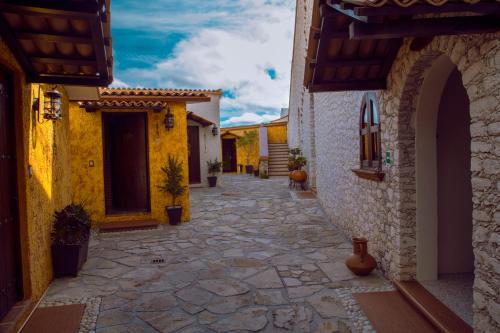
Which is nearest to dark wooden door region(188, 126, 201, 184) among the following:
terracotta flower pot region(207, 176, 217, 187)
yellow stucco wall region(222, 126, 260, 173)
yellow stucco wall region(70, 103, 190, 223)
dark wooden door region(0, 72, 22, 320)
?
terracotta flower pot region(207, 176, 217, 187)

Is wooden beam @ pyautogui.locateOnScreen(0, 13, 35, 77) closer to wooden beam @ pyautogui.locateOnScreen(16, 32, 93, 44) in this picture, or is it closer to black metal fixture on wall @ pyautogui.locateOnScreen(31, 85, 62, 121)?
wooden beam @ pyautogui.locateOnScreen(16, 32, 93, 44)

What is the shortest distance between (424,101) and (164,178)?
18.9 ft

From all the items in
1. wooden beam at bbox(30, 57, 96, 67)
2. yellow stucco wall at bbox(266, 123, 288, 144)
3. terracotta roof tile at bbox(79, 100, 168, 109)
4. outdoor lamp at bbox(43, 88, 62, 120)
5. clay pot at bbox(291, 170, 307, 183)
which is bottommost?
clay pot at bbox(291, 170, 307, 183)

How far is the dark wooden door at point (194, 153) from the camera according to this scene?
1505 centimetres

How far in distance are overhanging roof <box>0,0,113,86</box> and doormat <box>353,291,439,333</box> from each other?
366 cm

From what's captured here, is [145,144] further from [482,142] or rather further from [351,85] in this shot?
[482,142]

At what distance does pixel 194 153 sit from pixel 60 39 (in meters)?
11.9

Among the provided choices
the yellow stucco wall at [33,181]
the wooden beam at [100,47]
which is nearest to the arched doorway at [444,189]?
the wooden beam at [100,47]

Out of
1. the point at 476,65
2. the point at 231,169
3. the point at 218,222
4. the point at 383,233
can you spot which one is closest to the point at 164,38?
the point at 231,169

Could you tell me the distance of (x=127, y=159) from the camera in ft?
30.2

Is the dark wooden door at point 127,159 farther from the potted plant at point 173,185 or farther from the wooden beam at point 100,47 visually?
the wooden beam at point 100,47

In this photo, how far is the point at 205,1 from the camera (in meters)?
9.64

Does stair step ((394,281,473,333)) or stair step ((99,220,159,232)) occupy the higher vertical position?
stair step ((99,220,159,232))

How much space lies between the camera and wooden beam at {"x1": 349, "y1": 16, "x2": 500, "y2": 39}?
2.11 meters
